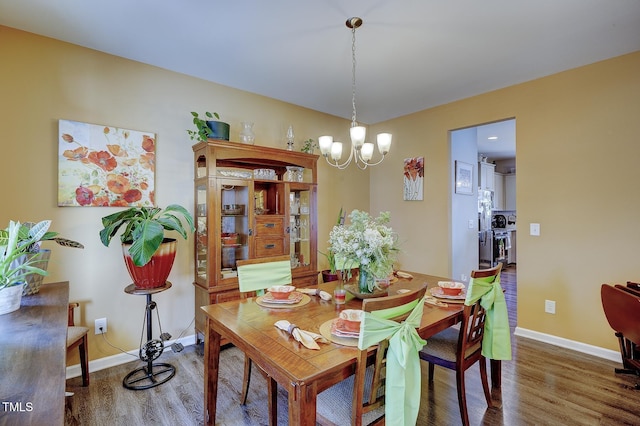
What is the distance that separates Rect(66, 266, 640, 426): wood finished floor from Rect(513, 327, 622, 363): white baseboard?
0.32ft

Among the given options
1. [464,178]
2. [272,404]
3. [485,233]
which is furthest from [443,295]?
[485,233]

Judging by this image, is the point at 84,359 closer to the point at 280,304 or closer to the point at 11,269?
the point at 11,269

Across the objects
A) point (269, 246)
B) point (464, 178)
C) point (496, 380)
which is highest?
point (464, 178)

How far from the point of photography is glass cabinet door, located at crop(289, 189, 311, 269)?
3352 millimetres

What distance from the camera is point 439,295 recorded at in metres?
1.92

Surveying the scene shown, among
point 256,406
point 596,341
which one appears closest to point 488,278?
point 256,406

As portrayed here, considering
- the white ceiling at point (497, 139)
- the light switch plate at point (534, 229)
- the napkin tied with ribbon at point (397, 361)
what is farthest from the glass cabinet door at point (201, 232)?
the white ceiling at point (497, 139)

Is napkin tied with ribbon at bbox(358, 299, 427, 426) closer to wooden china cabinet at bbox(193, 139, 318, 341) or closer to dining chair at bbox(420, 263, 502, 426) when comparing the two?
dining chair at bbox(420, 263, 502, 426)

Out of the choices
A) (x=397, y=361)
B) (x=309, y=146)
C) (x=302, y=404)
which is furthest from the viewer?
(x=309, y=146)

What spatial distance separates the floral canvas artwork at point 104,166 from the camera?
233 centimetres

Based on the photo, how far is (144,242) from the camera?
6.44 feet

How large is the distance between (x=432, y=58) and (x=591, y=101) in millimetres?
1541

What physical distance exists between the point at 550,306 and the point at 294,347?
9.68 ft

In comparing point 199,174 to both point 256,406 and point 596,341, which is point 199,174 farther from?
point 596,341
